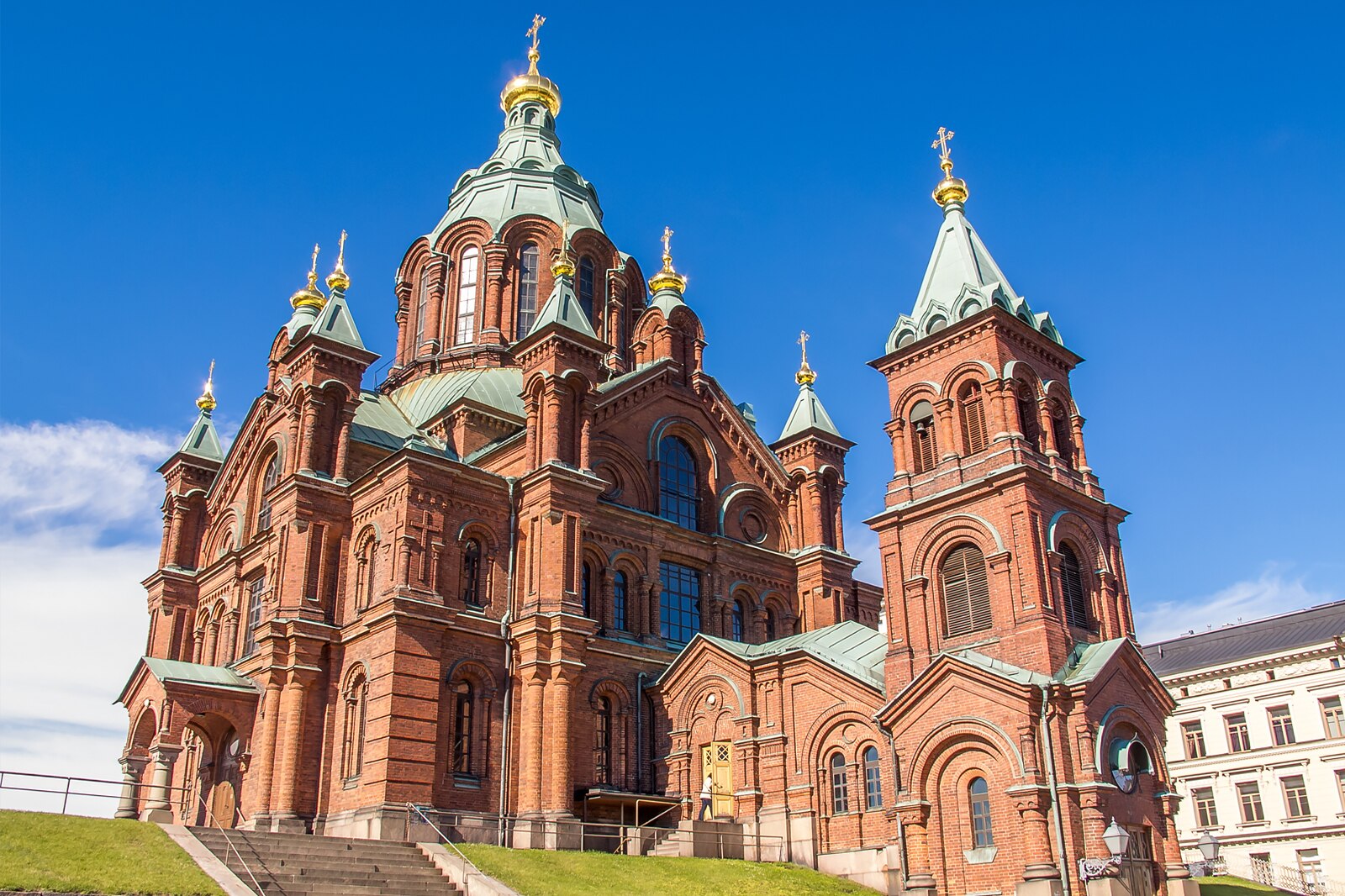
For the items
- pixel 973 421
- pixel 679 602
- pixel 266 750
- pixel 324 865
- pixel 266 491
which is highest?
pixel 266 491

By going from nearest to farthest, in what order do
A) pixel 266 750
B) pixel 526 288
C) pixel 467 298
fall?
pixel 266 750, pixel 526 288, pixel 467 298

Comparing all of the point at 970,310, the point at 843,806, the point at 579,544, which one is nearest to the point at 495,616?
the point at 579,544

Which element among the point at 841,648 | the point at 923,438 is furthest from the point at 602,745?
the point at 923,438

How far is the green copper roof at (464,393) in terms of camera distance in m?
36.5

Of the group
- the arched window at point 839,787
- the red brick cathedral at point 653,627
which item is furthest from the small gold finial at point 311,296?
the arched window at point 839,787

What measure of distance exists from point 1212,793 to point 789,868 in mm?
24929

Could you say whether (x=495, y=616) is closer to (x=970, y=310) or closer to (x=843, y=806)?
(x=843, y=806)

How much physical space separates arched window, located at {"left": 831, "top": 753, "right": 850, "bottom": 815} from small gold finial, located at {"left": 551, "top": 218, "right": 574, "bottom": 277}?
50.5ft

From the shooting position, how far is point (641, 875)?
77.7 feet

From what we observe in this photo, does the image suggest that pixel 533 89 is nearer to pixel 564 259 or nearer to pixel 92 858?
pixel 564 259

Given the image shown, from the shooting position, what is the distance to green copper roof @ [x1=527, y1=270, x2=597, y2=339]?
107ft

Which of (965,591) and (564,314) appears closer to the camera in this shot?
(965,591)

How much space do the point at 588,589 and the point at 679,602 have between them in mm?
3353

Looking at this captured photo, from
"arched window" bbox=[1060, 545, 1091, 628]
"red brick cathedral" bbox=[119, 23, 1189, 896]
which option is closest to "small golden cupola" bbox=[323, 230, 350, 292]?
"red brick cathedral" bbox=[119, 23, 1189, 896]
